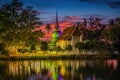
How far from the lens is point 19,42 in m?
70.1

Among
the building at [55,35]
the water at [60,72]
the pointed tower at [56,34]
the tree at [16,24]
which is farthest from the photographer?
the pointed tower at [56,34]

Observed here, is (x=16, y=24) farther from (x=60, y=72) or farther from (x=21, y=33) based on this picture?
(x=60, y=72)

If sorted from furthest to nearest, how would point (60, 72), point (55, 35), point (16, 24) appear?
point (55, 35) → point (16, 24) → point (60, 72)

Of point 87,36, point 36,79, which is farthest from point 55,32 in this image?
point 36,79

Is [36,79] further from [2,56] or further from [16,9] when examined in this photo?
[16,9]

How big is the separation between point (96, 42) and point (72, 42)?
1193cm

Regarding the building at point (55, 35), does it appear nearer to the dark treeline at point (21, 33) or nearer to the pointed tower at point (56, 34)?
the pointed tower at point (56, 34)

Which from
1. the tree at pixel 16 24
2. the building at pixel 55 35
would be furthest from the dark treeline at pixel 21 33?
the building at pixel 55 35

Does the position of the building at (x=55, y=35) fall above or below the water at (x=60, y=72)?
below

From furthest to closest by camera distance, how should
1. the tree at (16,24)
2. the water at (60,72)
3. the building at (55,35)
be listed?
the building at (55,35)
the tree at (16,24)
the water at (60,72)

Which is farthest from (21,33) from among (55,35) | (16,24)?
(55,35)

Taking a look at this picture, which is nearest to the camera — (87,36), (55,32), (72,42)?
(72,42)

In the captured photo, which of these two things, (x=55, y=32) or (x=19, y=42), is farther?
(x=55, y=32)

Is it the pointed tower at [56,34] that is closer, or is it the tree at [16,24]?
the tree at [16,24]
